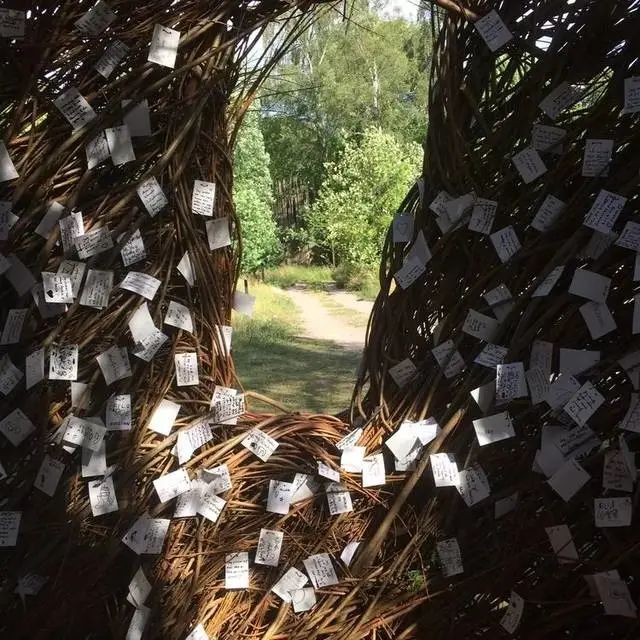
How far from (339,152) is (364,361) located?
15460 mm

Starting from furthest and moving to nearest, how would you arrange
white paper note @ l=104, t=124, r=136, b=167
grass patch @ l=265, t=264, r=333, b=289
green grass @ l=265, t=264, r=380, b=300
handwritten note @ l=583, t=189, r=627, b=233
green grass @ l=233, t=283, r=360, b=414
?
grass patch @ l=265, t=264, r=333, b=289
green grass @ l=265, t=264, r=380, b=300
green grass @ l=233, t=283, r=360, b=414
white paper note @ l=104, t=124, r=136, b=167
handwritten note @ l=583, t=189, r=627, b=233

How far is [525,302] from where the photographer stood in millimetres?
1667

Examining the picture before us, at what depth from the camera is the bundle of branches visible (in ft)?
5.18

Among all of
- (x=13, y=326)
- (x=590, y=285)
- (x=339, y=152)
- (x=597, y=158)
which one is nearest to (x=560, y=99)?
(x=597, y=158)

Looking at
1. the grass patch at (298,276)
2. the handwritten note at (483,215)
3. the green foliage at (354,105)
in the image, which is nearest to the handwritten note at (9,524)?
the handwritten note at (483,215)

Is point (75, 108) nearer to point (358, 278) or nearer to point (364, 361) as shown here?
point (364, 361)

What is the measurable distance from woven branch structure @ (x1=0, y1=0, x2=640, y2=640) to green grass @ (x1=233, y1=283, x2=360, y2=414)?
1.50m

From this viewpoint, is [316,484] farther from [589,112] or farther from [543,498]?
[589,112]

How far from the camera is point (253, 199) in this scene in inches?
400

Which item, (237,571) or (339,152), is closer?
(237,571)

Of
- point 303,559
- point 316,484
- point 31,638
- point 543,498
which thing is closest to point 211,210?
point 316,484

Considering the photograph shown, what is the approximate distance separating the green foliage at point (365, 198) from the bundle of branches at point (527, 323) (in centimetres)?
1062

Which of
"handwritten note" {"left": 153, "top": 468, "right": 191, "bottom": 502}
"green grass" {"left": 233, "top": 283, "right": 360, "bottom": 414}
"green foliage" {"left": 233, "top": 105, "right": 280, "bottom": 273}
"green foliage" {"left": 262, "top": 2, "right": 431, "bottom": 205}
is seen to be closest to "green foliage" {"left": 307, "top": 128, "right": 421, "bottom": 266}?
"green foliage" {"left": 233, "top": 105, "right": 280, "bottom": 273}

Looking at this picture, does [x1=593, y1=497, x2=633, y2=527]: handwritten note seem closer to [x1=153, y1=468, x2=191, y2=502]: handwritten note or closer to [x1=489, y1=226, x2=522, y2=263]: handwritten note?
[x1=489, y1=226, x2=522, y2=263]: handwritten note
